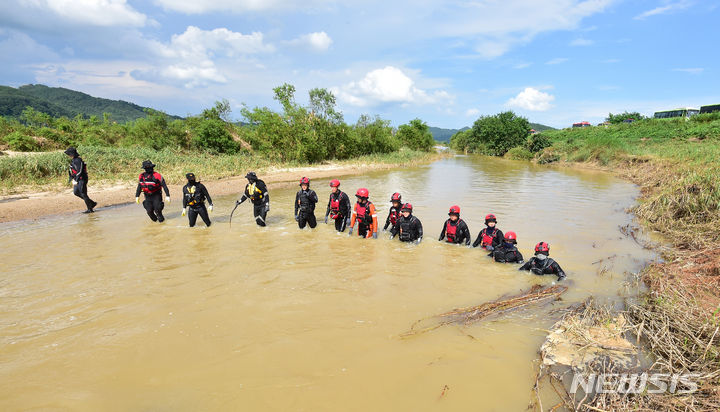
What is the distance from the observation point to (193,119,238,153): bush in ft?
98.2

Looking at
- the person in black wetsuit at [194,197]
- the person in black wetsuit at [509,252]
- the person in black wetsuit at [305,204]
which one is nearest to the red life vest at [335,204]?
the person in black wetsuit at [305,204]

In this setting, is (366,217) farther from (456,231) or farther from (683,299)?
(683,299)

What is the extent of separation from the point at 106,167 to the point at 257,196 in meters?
13.6

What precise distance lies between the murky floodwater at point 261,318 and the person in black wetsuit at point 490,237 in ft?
1.01

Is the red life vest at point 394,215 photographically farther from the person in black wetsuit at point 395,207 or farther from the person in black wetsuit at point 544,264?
the person in black wetsuit at point 544,264

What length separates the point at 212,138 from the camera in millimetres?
30094

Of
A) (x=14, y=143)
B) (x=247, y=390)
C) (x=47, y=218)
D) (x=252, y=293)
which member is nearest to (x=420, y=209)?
(x=252, y=293)

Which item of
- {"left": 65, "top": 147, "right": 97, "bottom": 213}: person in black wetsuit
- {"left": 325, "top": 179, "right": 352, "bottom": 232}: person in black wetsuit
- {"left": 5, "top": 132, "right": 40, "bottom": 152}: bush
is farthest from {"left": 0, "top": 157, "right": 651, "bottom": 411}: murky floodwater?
{"left": 5, "top": 132, "right": 40, "bottom": 152}: bush

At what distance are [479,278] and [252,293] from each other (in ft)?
14.7

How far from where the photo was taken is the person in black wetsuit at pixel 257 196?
10.2 meters

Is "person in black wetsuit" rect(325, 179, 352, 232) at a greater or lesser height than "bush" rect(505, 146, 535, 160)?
lesser

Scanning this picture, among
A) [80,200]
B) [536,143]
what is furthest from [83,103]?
[536,143]

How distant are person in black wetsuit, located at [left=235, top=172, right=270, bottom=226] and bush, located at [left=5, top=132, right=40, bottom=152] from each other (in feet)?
73.7

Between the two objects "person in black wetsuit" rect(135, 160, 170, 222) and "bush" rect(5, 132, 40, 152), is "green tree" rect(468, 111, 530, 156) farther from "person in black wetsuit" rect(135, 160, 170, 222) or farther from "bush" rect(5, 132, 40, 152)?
"bush" rect(5, 132, 40, 152)
